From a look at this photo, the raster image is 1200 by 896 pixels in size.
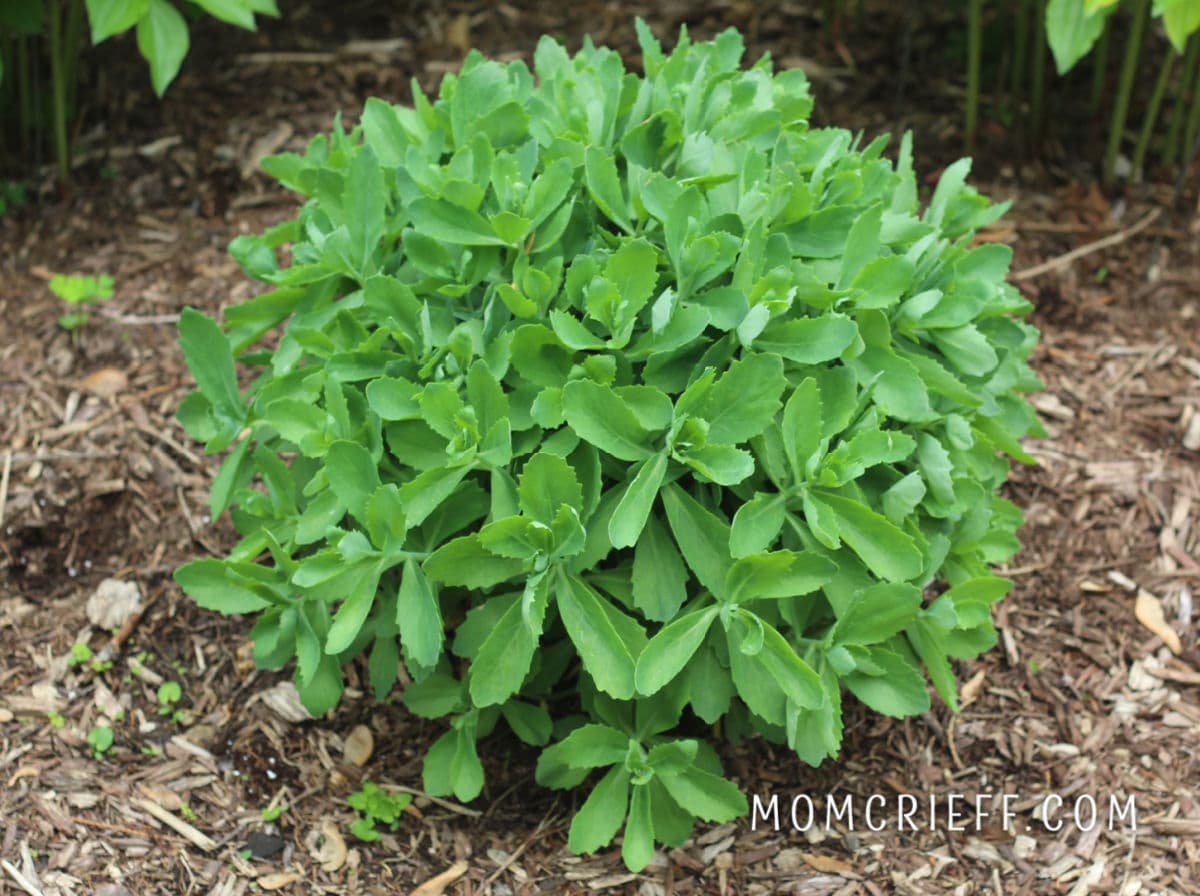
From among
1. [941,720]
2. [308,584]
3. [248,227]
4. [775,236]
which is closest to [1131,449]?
[941,720]

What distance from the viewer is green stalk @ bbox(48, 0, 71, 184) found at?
3.26 meters

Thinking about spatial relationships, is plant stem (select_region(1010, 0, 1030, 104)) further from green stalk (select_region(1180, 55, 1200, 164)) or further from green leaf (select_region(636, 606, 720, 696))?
green leaf (select_region(636, 606, 720, 696))

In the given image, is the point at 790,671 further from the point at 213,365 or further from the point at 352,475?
the point at 213,365

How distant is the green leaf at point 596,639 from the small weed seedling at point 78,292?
A: 1.93 meters

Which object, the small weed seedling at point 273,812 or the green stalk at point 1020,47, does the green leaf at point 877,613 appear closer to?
the small weed seedling at point 273,812

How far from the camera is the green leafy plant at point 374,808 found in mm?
2220

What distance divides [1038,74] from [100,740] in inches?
119

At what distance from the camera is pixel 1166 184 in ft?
12.1

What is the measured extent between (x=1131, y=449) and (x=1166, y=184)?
1.11 m

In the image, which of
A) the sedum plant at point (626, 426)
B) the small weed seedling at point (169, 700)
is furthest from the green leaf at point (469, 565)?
the small weed seedling at point (169, 700)

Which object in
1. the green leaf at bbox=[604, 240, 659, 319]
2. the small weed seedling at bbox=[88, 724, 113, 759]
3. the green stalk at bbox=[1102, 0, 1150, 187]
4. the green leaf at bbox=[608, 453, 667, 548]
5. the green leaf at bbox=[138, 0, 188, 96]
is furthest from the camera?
the green stalk at bbox=[1102, 0, 1150, 187]

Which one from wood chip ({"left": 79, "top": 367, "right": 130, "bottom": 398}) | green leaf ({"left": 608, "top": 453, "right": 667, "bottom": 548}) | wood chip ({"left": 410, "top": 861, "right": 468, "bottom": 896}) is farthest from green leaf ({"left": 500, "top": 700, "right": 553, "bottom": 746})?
wood chip ({"left": 79, "top": 367, "right": 130, "bottom": 398})

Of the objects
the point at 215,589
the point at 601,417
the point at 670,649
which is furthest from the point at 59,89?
the point at 670,649

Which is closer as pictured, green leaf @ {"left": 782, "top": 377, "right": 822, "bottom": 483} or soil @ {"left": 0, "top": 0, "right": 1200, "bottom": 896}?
green leaf @ {"left": 782, "top": 377, "right": 822, "bottom": 483}
